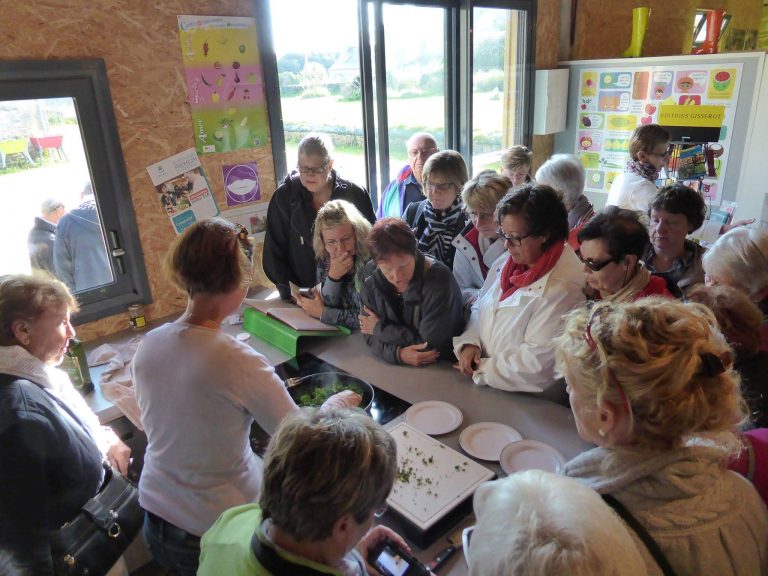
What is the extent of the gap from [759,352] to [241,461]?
143cm

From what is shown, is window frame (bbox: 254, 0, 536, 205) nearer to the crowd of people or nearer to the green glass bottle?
the crowd of people

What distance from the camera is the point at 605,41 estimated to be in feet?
16.3

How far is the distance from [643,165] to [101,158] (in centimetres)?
291

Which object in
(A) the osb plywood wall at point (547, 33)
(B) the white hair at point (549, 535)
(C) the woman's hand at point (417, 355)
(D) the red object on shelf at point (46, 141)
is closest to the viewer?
(B) the white hair at point (549, 535)

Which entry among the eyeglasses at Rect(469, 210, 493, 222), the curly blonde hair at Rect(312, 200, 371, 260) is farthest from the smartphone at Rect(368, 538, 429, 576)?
the eyeglasses at Rect(469, 210, 493, 222)

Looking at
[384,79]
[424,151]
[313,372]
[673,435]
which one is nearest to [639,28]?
[384,79]

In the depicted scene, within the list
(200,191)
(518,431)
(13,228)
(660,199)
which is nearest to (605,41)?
(660,199)

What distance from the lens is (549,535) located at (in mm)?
701

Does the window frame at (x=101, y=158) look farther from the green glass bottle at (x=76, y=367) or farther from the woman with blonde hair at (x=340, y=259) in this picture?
the woman with blonde hair at (x=340, y=259)

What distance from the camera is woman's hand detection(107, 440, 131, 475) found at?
1861mm

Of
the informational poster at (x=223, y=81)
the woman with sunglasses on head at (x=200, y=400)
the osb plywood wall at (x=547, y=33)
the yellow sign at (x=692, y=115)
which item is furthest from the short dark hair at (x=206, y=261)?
the osb plywood wall at (x=547, y=33)

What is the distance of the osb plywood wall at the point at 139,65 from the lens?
83.6 inches

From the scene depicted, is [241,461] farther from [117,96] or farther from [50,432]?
[117,96]

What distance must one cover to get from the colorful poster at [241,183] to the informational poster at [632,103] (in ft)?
9.49
